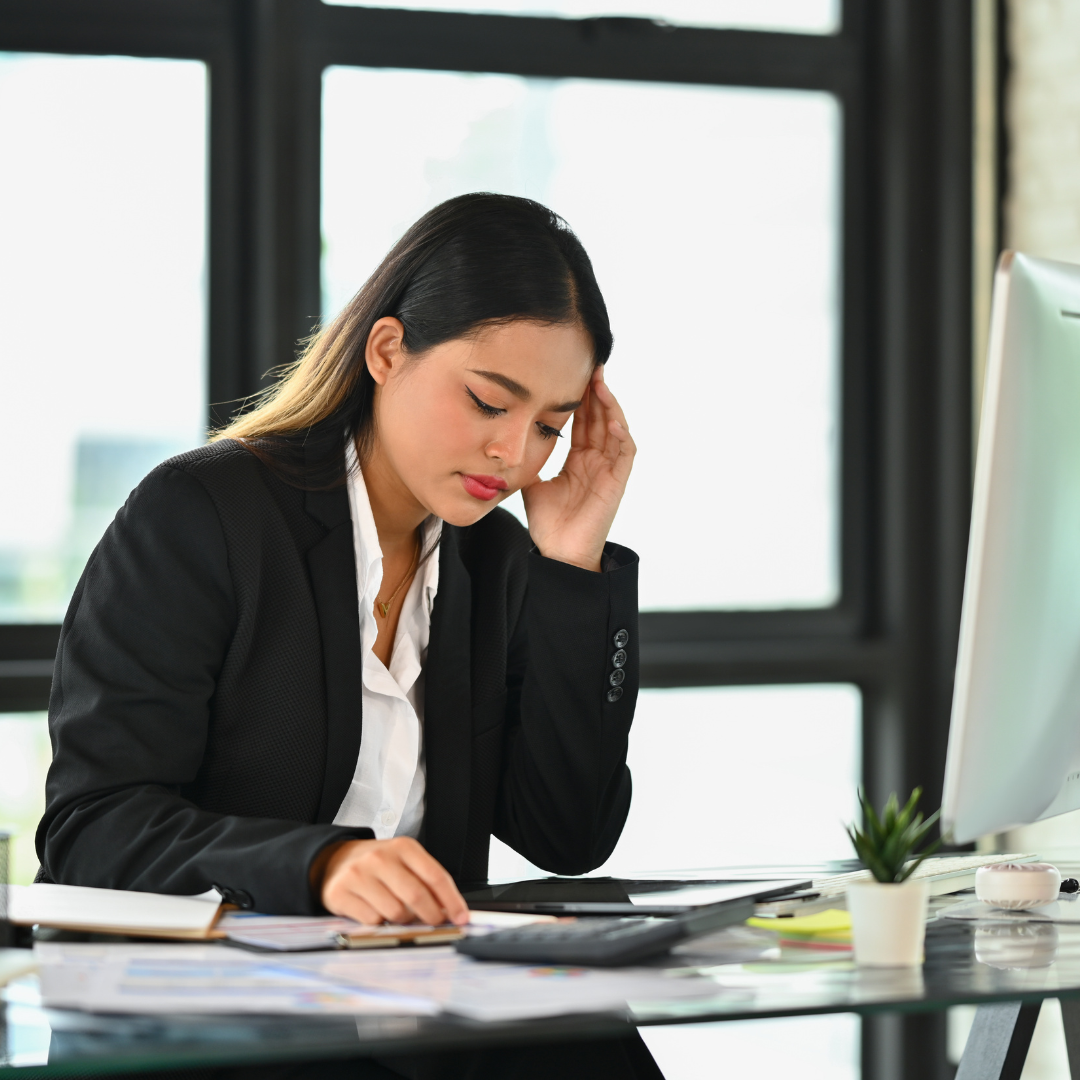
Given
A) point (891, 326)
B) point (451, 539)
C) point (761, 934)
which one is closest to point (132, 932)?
point (761, 934)

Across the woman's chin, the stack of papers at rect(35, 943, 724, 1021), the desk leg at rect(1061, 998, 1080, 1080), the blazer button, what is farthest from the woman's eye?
the desk leg at rect(1061, 998, 1080, 1080)

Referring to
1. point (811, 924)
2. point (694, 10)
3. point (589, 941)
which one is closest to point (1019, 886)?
point (811, 924)

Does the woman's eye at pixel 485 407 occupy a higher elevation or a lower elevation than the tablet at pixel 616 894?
higher

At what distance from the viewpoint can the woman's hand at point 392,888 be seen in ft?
3.42

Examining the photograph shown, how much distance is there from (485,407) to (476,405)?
0.01 metres

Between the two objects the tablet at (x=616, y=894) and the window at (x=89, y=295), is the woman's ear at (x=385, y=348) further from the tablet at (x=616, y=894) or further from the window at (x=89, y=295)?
the window at (x=89, y=295)

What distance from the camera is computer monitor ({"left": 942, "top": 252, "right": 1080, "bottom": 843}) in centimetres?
93

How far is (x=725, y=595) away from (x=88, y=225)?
1.53m

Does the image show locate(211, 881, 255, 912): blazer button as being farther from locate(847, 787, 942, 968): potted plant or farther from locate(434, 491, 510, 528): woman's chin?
locate(434, 491, 510, 528): woman's chin

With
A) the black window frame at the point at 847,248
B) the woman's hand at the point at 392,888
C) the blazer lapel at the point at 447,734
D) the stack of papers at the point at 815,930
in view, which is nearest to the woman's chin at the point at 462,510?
the blazer lapel at the point at 447,734

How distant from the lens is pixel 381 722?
1.57 m

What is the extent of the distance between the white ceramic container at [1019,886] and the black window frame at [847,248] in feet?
5.34

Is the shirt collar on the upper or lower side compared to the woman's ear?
lower

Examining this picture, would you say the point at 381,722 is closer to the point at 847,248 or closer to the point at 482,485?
the point at 482,485
